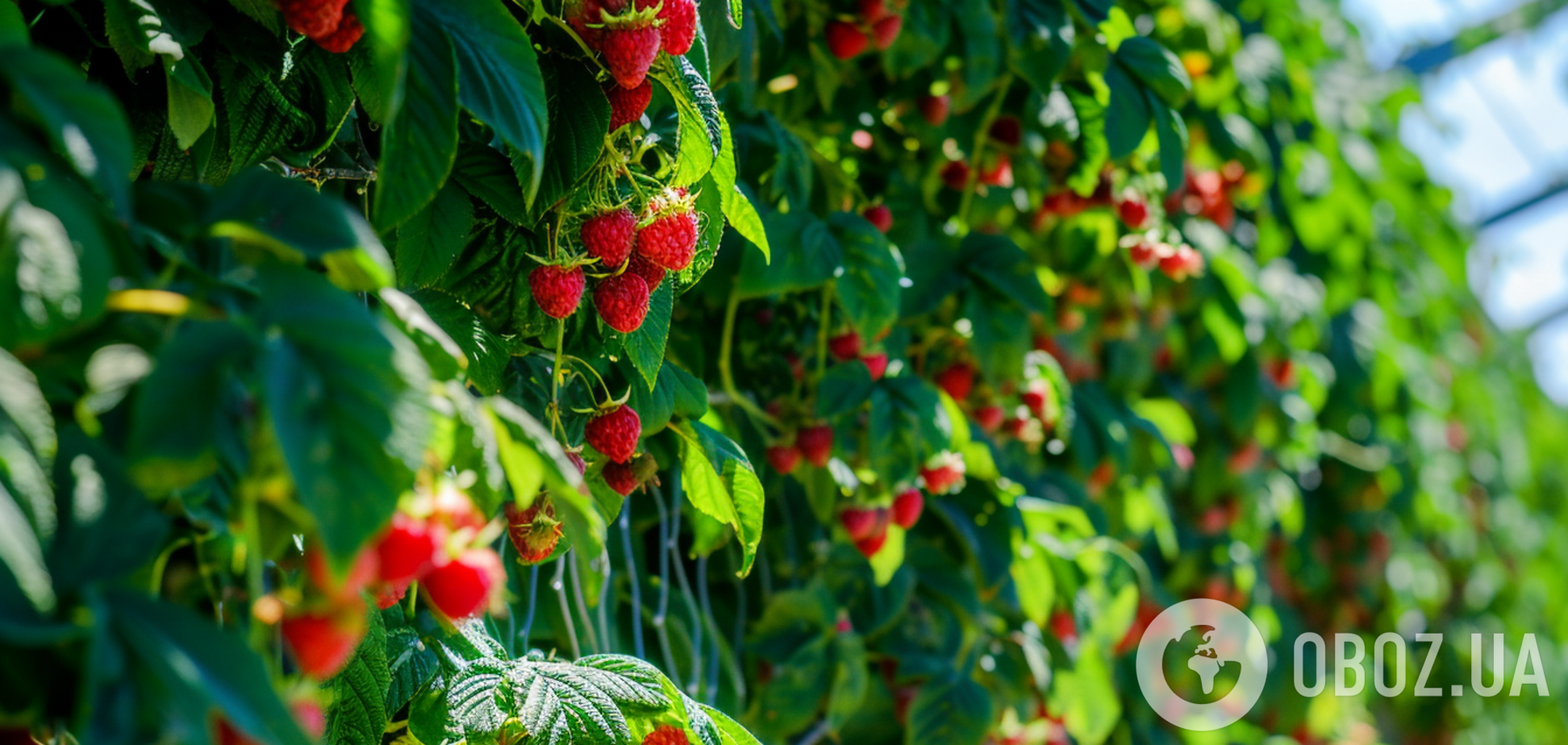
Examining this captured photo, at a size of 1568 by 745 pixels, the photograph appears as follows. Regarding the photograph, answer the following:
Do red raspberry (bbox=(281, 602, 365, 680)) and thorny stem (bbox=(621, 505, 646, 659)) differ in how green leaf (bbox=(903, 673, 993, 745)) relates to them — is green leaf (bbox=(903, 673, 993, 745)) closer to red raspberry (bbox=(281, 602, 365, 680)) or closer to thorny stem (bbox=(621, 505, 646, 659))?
thorny stem (bbox=(621, 505, 646, 659))

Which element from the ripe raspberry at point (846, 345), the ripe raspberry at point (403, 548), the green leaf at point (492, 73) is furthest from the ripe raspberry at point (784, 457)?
the ripe raspberry at point (403, 548)

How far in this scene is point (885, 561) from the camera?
1328 mm

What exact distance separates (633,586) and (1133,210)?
853mm

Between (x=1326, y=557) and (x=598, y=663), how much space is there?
7.75 ft

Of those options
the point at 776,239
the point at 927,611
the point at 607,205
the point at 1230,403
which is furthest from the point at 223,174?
the point at 1230,403

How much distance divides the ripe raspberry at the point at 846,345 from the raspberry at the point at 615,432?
487 mm

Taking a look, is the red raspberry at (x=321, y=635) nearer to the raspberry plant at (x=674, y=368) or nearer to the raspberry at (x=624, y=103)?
the raspberry plant at (x=674, y=368)

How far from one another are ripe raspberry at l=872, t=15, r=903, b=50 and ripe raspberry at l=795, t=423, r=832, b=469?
16.7 inches

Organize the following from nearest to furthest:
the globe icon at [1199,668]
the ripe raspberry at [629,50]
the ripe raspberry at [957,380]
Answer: the ripe raspberry at [629,50] → the ripe raspberry at [957,380] → the globe icon at [1199,668]

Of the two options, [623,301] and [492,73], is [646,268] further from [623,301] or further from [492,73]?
→ [492,73]

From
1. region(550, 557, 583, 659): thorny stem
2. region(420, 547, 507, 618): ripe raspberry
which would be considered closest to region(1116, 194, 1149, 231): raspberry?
region(550, 557, 583, 659): thorny stem

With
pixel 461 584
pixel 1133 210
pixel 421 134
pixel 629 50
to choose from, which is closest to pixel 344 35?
pixel 421 134

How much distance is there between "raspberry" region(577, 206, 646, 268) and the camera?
0.75 metres

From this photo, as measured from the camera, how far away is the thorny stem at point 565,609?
97 centimetres
